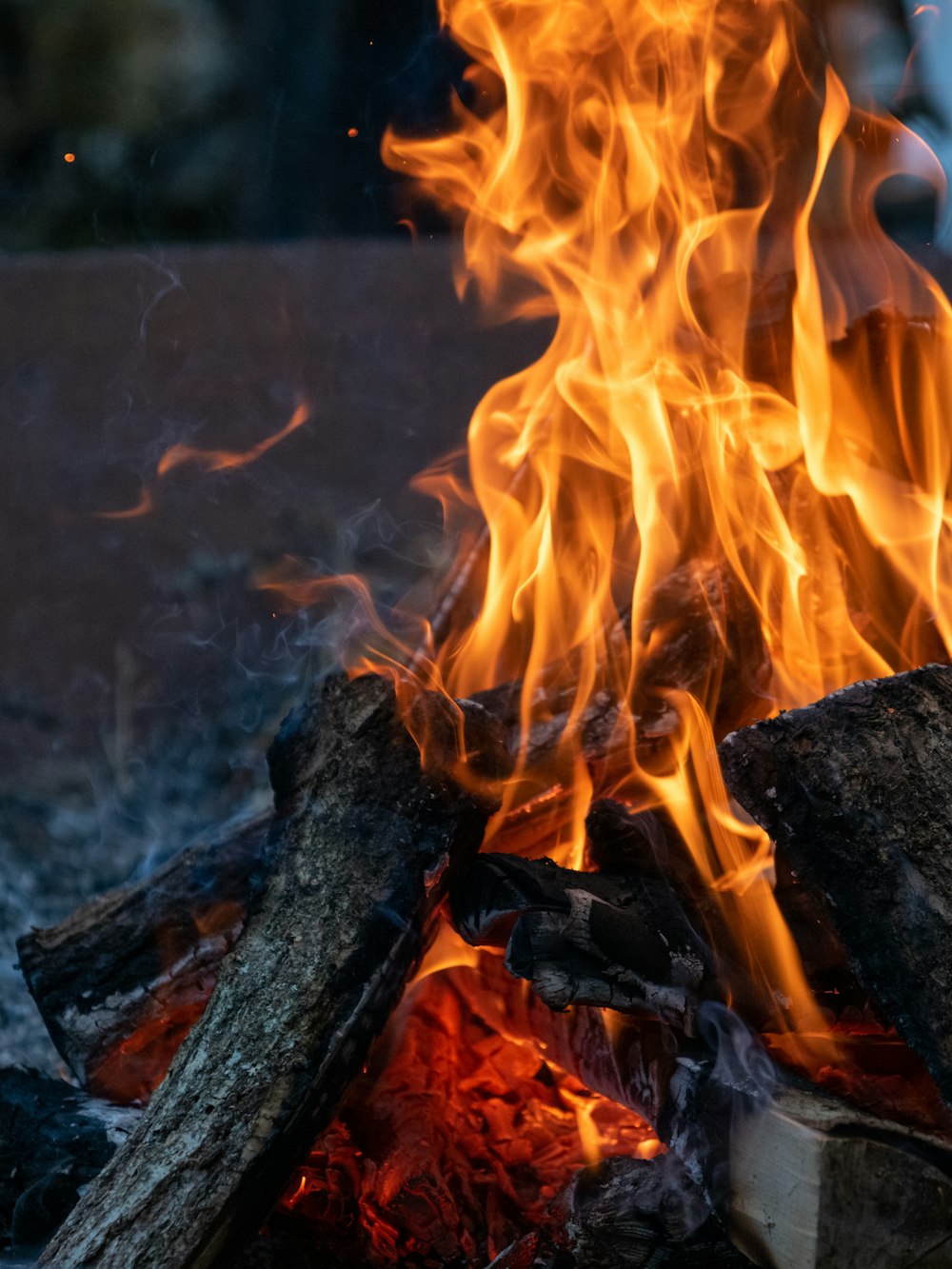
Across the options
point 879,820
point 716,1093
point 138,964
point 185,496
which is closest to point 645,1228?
point 716,1093

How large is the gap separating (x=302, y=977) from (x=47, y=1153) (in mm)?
744

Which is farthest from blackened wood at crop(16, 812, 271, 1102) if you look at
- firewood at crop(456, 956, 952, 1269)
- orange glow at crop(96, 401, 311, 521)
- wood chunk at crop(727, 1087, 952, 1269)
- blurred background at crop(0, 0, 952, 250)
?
blurred background at crop(0, 0, 952, 250)

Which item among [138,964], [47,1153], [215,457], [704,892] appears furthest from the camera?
[215,457]

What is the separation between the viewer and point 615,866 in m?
2.05

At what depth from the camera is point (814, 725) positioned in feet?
5.74

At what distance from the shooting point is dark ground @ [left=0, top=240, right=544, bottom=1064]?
3773 millimetres

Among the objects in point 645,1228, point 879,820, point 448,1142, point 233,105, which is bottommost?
point 448,1142

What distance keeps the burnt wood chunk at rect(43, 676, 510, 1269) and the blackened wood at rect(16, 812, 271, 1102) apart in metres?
0.30

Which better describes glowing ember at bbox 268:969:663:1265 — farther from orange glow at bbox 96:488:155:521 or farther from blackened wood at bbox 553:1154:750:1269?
orange glow at bbox 96:488:155:521

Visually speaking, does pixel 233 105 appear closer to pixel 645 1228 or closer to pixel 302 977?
pixel 302 977

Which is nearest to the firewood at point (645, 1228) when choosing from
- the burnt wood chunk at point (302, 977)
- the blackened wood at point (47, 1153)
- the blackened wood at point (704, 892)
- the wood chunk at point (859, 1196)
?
the wood chunk at point (859, 1196)

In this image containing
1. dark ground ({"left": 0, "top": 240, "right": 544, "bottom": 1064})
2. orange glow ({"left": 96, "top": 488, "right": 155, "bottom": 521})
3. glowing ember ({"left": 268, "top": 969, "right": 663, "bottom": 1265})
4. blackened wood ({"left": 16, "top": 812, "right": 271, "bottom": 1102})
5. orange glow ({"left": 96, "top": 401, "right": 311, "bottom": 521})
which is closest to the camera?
glowing ember ({"left": 268, "top": 969, "right": 663, "bottom": 1265})

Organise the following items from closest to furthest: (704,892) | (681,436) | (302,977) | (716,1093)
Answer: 1. (716,1093)
2. (302,977)
3. (704,892)
4. (681,436)

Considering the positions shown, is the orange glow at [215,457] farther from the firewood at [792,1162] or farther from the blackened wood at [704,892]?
the firewood at [792,1162]
